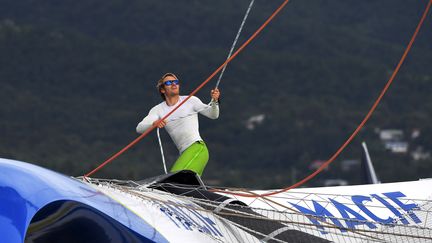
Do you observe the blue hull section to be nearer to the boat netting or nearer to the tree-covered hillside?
the boat netting

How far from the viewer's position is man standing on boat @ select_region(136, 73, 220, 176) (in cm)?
1472

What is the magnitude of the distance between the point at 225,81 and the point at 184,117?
8832cm

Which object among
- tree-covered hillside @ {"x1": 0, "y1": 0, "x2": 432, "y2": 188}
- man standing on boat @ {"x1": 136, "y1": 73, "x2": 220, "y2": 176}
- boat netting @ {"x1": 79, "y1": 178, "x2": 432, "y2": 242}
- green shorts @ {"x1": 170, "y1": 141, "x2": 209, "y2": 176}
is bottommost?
boat netting @ {"x1": 79, "y1": 178, "x2": 432, "y2": 242}

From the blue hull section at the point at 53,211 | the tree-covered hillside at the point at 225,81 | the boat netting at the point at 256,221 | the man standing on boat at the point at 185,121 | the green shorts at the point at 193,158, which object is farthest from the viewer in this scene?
the tree-covered hillside at the point at 225,81

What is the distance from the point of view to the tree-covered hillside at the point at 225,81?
282 ft

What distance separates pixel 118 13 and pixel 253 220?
109 m

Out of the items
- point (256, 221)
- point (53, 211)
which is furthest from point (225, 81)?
point (53, 211)

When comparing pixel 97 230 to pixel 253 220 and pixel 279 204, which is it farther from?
pixel 279 204

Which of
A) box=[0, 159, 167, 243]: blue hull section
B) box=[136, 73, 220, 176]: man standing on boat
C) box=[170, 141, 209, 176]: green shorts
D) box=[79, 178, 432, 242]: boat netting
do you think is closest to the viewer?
box=[0, 159, 167, 243]: blue hull section

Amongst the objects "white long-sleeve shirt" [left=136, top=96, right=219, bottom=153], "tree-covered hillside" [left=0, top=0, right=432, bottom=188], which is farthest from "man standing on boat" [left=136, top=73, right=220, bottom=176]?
"tree-covered hillside" [left=0, top=0, right=432, bottom=188]

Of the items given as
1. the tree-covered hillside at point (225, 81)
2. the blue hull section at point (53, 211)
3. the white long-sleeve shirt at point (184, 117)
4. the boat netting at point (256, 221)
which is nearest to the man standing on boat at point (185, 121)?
the white long-sleeve shirt at point (184, 117)

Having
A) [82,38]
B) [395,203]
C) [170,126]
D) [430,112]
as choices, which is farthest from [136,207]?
[82,38]

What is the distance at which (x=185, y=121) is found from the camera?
14969 millimetres

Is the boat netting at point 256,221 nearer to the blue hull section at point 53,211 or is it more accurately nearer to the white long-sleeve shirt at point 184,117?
the blue hull section at point 53,211
